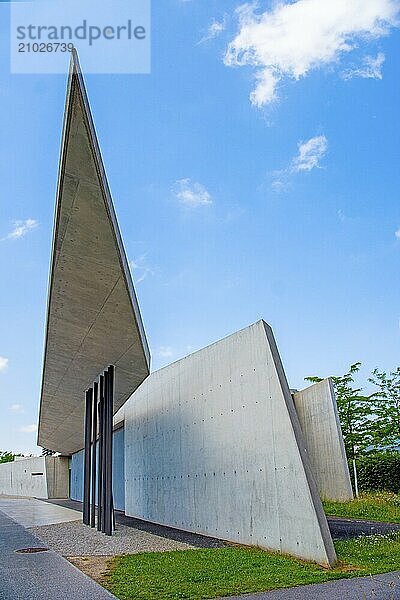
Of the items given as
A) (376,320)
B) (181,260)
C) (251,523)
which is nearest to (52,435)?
(181,260)

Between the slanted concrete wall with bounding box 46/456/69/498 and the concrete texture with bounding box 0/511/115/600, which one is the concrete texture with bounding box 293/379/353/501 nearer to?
the concrete texture with bounding box 0/511/115/600

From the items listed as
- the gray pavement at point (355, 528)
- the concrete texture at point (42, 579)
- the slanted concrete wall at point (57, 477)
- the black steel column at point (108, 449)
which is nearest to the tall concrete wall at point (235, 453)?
the black steel column at point (108, 449)

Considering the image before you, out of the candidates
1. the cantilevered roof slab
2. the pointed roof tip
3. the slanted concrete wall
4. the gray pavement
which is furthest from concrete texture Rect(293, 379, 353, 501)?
the slanted concrete wall

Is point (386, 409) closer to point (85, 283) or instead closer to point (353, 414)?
point (353, 414)

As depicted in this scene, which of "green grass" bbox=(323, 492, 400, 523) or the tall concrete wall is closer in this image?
the tall concrete wall

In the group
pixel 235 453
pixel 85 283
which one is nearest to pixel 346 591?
pixel 235 453

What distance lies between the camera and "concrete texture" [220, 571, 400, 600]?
240 inches

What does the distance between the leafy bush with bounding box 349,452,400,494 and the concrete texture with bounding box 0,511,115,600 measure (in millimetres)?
17317

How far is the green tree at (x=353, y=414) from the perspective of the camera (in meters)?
26.3

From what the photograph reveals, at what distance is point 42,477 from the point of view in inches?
1518

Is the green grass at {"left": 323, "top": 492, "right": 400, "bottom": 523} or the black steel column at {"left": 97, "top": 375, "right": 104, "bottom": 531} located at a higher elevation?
the black steel column at {"left": 97, "top": 375, "right": 104, "bottom": 531}

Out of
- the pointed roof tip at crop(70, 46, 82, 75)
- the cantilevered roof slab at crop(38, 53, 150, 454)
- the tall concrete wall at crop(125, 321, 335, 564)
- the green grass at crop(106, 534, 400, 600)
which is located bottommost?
the green grass at crop(106, 534, 400, 600)
